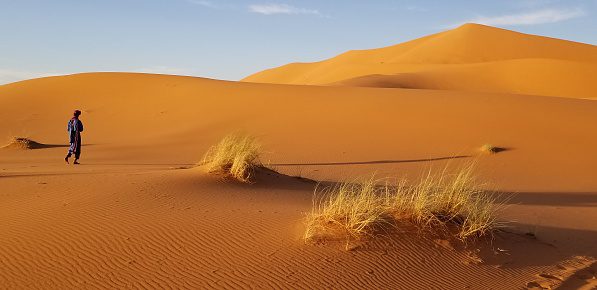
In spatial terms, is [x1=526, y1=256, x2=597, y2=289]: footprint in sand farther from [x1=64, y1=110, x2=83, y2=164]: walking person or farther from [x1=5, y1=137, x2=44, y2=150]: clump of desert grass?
[x1=5, y1=137, x2=44, y2=150]: clump of desert grass

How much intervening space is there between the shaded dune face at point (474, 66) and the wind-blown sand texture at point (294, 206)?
85.6 feet

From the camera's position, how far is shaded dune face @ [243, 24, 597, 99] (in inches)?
1913

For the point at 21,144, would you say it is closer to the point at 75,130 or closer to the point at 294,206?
the point at 75,130

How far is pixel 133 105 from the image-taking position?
28016 millimetres

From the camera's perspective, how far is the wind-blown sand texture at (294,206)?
4.64m

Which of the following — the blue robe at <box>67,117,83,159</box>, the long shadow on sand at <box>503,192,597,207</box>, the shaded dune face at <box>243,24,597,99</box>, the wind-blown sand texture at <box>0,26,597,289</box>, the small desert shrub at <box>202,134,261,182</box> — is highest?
the shaded dune face at <box>243,24,597,99</box>

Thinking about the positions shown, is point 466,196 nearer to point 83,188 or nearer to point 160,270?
point 160,270

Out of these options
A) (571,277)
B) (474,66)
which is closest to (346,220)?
(571,277)

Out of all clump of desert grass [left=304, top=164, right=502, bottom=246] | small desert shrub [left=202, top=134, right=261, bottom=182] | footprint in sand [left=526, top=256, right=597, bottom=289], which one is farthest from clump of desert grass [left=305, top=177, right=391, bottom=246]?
small desert shrub [left=202, top=134, right=261, bottom=182]

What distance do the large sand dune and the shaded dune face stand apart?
84.9 feet

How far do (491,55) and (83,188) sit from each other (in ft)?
237

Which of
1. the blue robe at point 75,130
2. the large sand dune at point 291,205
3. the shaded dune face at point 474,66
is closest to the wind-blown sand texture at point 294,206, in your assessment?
the large sand dune at point 291,205

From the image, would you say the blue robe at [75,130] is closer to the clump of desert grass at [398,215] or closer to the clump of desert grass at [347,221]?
the clump of desert grass at [398,215]

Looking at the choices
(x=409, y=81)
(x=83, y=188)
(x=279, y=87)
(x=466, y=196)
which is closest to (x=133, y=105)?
(x=279, y=87)
